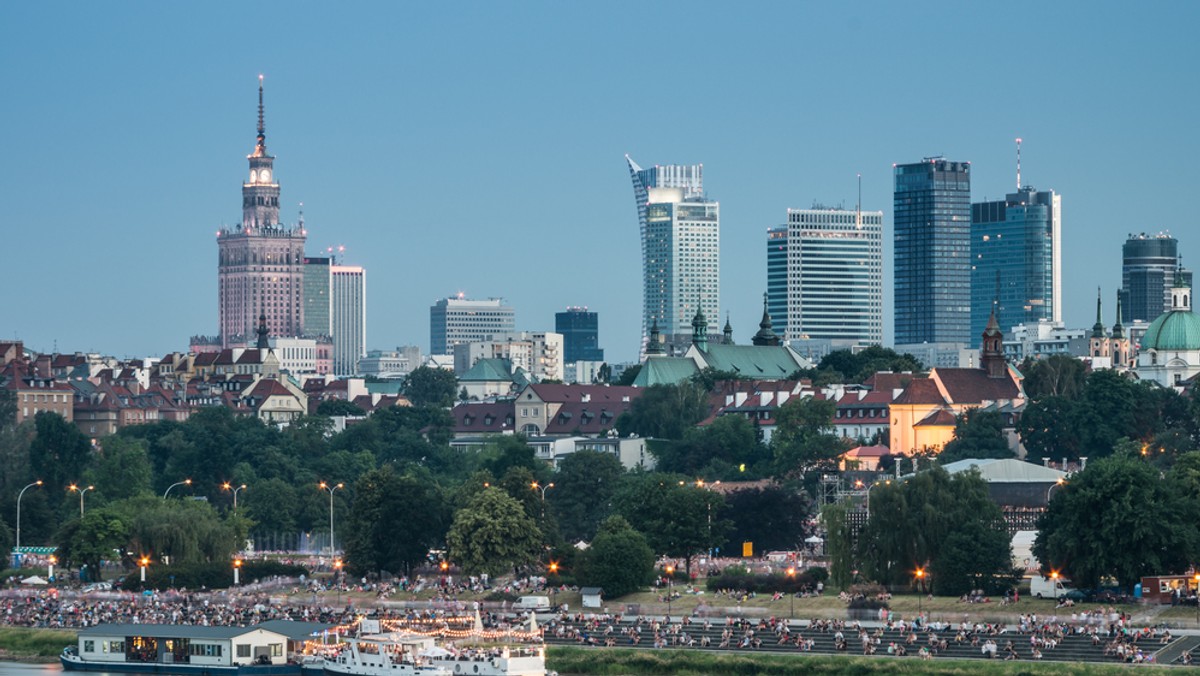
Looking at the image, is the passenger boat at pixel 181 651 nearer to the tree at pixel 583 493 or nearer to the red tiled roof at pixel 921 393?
the tree at pixel 583 493

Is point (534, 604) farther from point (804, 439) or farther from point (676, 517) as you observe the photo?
point (804, 439)

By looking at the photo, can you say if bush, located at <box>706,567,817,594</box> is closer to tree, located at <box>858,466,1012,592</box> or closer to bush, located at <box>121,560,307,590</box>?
tree, located at <box>858,466,1012,592</box>

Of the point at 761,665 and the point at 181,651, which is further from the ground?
the point at 761,665

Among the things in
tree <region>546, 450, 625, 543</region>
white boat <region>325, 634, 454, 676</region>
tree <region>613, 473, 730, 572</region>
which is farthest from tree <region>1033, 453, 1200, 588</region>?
tree <region>546, 450, 625, 543</region>

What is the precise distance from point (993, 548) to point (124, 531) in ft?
150

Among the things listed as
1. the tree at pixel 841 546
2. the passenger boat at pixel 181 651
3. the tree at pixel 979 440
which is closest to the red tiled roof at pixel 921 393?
the tree at pixel 979 440

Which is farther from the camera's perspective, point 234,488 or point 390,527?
point 234,488

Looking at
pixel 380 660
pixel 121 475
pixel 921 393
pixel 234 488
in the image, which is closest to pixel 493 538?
pixel 380 660

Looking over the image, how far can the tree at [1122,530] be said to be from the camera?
327 ft

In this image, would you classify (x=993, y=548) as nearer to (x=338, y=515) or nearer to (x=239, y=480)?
(x=338, y=515)

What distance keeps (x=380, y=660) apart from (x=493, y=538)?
24.8m

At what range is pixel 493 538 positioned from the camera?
119m

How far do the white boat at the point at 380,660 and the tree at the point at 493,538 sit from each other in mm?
22110

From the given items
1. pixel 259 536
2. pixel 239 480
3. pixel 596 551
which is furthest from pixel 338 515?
pixel 596 551
